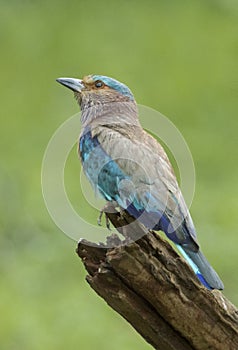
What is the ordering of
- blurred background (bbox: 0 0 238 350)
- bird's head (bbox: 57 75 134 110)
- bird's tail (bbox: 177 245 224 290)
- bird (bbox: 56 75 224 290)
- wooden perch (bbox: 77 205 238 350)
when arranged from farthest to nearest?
1. blurred background (bbox: 0 0 238 350)
2. bird's head (bbox: 57 75 134 110)
3. bird (bbox: 56 75 224 290)
4. bird's tail (bbox: 177 245 224 290)
5. wooden perch (bbox: 77 205 238 350)

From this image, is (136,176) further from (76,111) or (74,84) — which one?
(76,111)

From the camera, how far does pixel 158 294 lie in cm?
430

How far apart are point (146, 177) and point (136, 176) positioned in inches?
2.9

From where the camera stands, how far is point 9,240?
26.6ft

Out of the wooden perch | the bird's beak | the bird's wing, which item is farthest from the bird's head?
the wooden perch

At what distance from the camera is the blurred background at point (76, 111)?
730cm

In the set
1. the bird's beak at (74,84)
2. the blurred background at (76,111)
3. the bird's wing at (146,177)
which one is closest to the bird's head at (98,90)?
the bird's beak at (74,84)

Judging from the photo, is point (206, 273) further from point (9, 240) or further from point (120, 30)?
point (120, 30)

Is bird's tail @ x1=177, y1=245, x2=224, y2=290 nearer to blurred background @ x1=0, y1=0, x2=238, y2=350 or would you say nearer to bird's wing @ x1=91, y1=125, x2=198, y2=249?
bird's wing @ x1=91, y1=125, x2=198, y2=249

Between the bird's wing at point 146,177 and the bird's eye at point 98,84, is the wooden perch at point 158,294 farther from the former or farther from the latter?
the bird's eye at point 98,84

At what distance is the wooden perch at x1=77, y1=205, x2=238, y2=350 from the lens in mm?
4281

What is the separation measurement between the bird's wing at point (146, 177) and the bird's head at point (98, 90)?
1.86 feet

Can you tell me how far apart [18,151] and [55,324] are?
1.82 metres

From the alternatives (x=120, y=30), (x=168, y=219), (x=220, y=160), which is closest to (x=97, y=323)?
(x=220, y=160)
